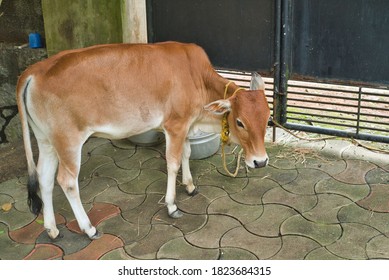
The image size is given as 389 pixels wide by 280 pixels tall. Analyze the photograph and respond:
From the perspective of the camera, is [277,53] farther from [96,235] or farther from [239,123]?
[96,235]

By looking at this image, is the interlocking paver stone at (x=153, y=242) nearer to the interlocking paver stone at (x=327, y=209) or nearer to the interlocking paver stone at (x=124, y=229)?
the interlocking paver stone at (x=124, y=229)

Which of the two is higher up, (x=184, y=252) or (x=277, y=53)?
(x=277, y=53)

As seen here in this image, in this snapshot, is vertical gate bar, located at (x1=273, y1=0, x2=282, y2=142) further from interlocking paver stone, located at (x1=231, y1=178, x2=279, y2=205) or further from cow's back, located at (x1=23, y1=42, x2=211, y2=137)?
cow's back, located at (x1=23, y1=42, x2=211, y2=137)

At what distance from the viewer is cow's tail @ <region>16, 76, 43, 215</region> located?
158 inches

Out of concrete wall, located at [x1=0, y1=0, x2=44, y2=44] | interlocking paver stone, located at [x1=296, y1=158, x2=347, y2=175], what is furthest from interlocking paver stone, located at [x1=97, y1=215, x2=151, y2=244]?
concrete wall, located at [x1=0, y1=0, x2=44, y2=44]

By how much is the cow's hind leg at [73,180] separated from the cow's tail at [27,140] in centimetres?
21

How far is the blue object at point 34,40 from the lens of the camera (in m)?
6.55

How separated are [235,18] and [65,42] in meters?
2.12

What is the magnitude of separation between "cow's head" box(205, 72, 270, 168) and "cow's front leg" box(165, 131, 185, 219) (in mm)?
446

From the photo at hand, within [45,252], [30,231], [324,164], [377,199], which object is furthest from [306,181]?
[30,231]

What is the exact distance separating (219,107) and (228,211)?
101 cm

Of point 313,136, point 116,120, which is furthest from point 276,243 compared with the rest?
point 313,136

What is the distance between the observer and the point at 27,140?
412cm

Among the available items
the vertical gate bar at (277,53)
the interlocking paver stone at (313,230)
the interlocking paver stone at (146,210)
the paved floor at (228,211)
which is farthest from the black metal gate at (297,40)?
the interlocking paver stone at (146,210)
